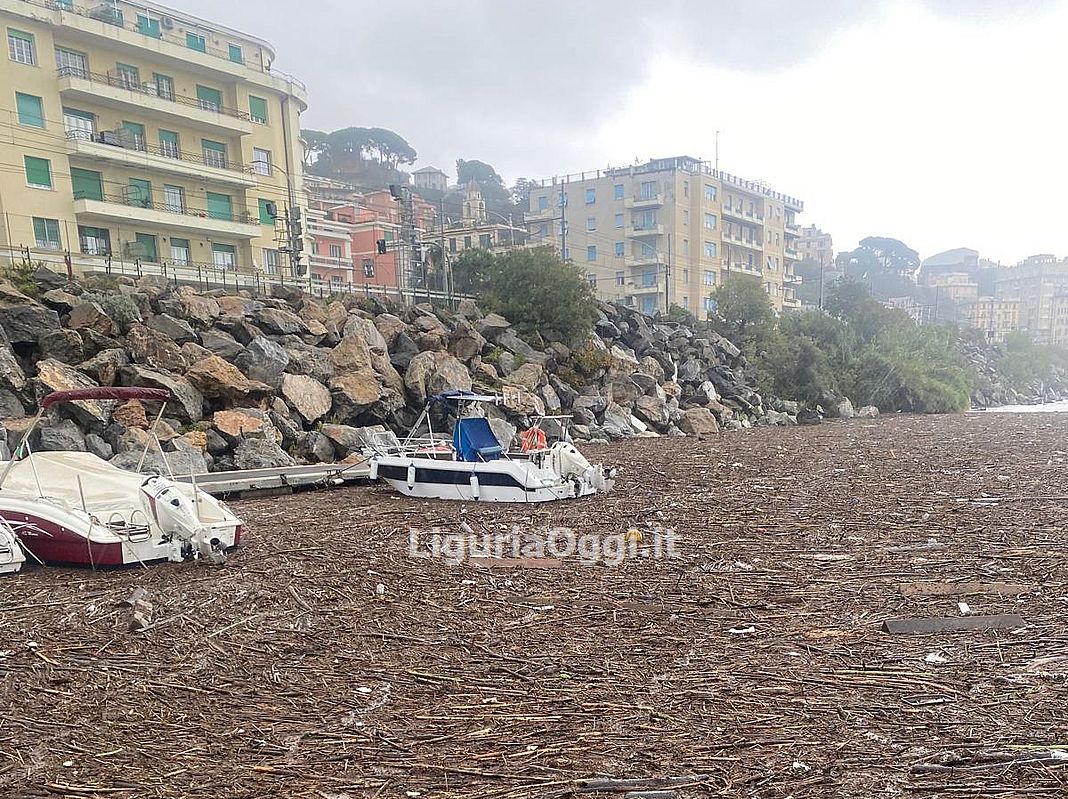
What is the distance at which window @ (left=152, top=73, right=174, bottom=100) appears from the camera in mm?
33000

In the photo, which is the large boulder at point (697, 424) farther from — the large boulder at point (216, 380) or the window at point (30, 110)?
the window at point (30, 110)

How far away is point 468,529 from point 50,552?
4.92m

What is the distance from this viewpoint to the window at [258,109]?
36616mm

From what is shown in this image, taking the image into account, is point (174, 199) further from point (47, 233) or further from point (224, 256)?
point (47, 233)

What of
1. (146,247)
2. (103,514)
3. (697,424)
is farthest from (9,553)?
(146,247)

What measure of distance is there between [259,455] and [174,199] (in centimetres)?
2483

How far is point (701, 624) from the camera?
6012 mm

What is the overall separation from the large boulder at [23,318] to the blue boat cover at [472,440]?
1062cm

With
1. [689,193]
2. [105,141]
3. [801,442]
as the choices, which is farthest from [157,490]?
[689,193]

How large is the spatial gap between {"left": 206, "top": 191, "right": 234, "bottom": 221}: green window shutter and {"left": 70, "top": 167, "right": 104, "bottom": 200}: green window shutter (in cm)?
490

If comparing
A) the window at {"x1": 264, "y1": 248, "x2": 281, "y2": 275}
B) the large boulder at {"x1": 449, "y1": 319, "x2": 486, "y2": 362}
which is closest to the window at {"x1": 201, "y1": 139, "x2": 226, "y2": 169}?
the window at {"x1": 264, "y1": 248, "x2": 281, "y2": 275}

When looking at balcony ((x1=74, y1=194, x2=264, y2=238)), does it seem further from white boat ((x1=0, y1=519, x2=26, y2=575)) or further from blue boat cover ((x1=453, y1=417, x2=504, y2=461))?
white boat ((x1=0, y1=519, x2=26, y2=575))

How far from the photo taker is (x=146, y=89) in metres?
32.1

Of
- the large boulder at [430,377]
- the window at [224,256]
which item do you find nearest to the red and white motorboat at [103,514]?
the large boulder at [430,377]
